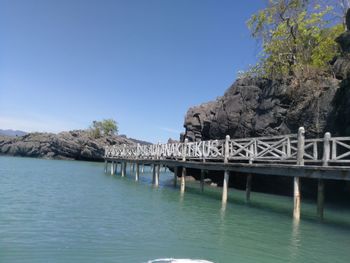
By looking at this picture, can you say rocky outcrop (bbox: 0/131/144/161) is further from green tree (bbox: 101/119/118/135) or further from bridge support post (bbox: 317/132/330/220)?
bridge support post (bbox: 317/132/330/220)

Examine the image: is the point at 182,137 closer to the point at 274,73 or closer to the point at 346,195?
the point at 274,73

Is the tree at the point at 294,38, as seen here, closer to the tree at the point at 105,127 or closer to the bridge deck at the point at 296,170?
the bridge deck at the point at 296,170

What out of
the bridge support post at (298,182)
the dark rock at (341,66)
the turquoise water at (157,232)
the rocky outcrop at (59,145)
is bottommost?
the turquoise water at (157,232)

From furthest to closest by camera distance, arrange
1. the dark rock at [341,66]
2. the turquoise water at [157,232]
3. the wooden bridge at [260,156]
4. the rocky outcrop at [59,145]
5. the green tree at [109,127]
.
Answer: the green tree at [109,127], the rocky outcrop at [59,145], the dark rock at [341,66], the wooden bridge at [260,156], the turquoise water at [157,232]

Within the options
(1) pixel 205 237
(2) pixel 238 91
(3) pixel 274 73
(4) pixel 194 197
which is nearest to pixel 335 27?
(3) pixel 274 73

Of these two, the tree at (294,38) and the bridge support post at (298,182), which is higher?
the tree at (294,38)

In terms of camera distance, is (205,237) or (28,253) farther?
(205,237)

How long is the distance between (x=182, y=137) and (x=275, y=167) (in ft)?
96.0

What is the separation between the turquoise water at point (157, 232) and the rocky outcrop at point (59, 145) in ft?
239

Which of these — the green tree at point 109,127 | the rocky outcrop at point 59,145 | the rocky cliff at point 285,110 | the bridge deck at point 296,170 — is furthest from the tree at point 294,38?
the green tree at point 109,127

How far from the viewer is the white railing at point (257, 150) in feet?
54.1

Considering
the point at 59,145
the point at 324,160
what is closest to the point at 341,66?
the point at 324,160

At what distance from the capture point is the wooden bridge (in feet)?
51.5

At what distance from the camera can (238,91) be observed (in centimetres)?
3444
